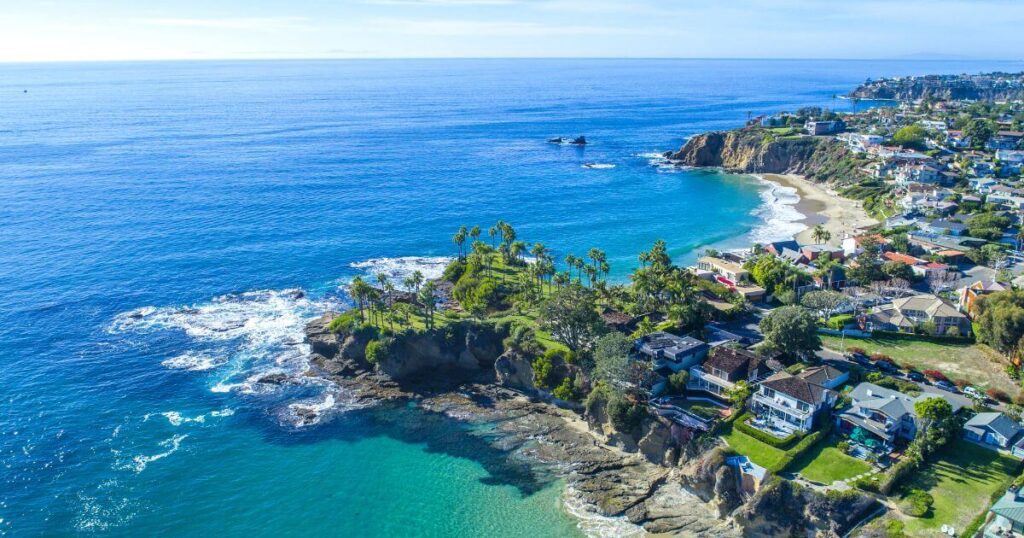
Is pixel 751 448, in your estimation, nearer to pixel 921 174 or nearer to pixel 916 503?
pixel 916 503

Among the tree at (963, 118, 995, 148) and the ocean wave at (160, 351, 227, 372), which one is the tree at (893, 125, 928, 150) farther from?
the ocean wave at (160, 351, 227, 372)

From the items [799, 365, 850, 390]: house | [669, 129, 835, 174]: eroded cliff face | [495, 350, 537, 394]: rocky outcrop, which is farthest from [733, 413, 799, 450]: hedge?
[669, 129, 835, 174]: eroded cliff face

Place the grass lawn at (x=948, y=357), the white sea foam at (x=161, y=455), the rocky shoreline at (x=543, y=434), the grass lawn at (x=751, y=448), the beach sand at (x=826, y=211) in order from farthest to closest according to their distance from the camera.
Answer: the beach sand at (x=826, y=211) < the grass lawn at (x=948, y=357) < the white sea foam at (x=161, y=455) < the grass lawn at (x=751, y=448) < the rocky shoreline at (x=543, y=434)

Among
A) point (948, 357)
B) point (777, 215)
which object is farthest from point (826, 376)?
point (777, 215)

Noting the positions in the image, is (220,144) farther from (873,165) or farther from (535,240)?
(873,165)

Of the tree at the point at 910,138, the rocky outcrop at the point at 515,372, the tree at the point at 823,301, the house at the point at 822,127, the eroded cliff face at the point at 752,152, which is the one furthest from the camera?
the house at the point at 822,127

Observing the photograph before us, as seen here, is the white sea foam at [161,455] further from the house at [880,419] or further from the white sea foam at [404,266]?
the house at [880,419]

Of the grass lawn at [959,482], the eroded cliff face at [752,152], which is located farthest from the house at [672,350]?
the eroded cliff face at [752,152]

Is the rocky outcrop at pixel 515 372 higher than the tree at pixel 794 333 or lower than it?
lower

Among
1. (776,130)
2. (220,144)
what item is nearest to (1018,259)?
(776,130)
